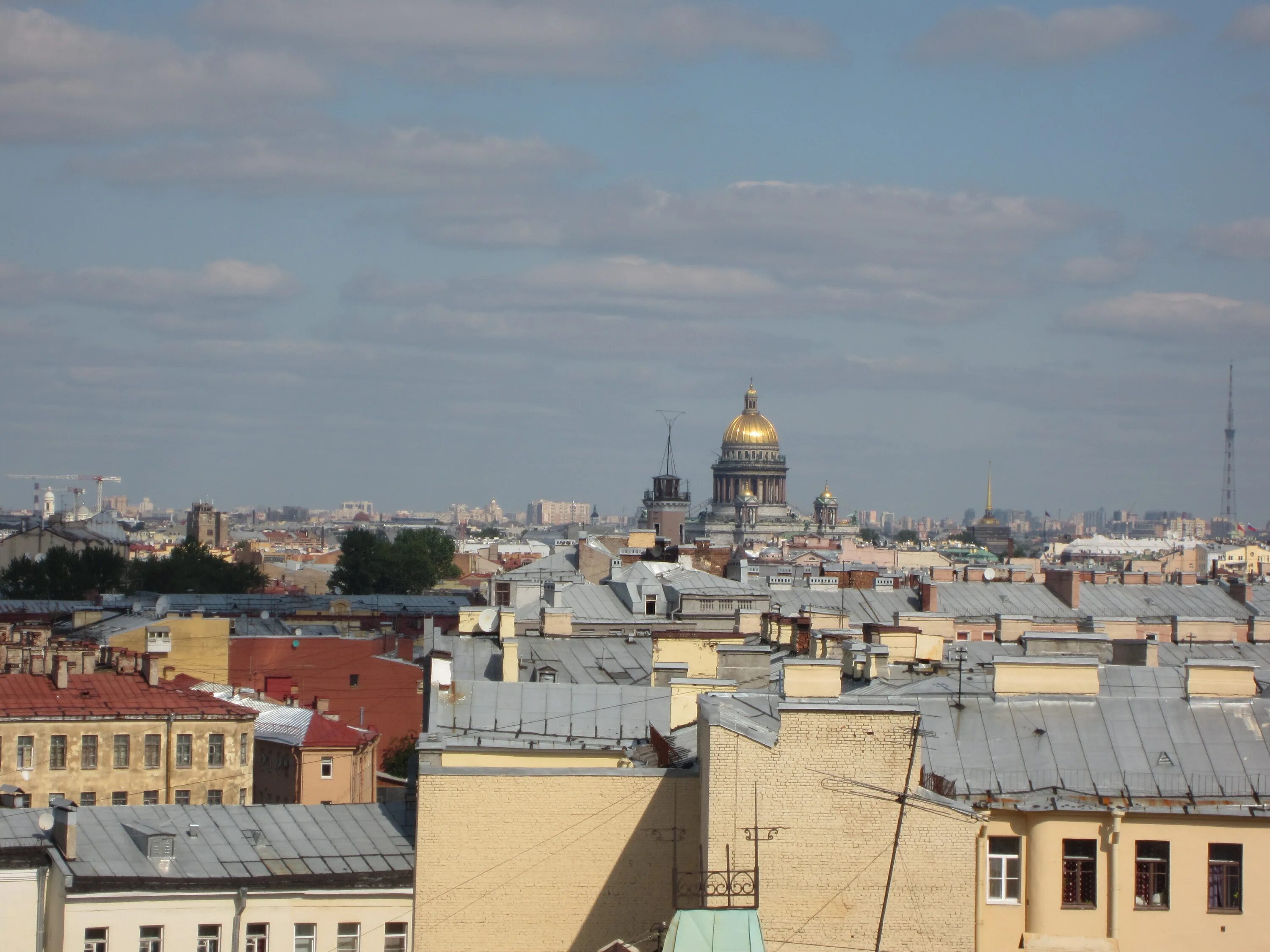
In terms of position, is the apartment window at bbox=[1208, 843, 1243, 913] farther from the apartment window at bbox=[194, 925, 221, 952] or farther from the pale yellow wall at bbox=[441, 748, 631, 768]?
the apartment window at bbox=[194, 925, 221, 952]

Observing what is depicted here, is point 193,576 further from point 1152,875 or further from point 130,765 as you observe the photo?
point 1152,875

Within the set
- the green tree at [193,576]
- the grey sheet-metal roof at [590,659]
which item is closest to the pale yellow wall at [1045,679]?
the grey sheet-metal roof at [590,659]

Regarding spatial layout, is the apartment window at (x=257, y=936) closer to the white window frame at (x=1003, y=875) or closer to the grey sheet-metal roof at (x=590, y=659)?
the white window frame at (x=1003, y=875)

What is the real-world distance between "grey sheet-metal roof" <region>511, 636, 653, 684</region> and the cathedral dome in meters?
142

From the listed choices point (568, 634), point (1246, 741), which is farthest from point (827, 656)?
point (568, 634)

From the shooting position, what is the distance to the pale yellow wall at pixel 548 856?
14461 millimetres

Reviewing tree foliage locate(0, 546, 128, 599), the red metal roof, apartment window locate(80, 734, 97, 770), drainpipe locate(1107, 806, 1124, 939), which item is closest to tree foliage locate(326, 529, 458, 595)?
tree foliage locate(0, 546, 128, 599)

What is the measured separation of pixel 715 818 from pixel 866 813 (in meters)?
0.91

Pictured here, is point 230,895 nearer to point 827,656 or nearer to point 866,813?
point 866,813

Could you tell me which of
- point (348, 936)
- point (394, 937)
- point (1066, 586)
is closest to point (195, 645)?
point (1066, 586)

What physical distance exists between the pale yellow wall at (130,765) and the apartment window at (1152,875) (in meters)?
16.1

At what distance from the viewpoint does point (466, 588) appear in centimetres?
8231

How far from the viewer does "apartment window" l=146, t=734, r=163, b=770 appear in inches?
Answer: 1074

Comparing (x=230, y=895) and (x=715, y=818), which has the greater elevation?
(x=715, y=818)
